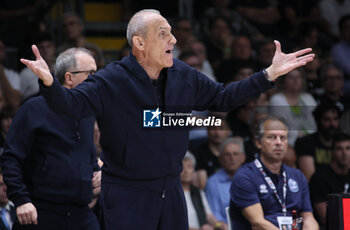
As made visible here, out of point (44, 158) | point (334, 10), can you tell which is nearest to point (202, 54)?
point (334, 10)

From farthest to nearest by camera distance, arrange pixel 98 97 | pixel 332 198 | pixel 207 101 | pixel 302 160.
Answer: pixel 302 160
pixel 332 198
pixel 207 101
pixel 98 97

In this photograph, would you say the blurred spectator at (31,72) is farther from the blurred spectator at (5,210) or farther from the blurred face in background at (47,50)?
the blurred spectator at (5,210)

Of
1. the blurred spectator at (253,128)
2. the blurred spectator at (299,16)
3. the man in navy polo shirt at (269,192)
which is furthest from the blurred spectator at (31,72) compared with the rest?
→ the blurred spectator at (299,16)

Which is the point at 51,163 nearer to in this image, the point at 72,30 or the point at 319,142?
the point at 72,30

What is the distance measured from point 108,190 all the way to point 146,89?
545 mm

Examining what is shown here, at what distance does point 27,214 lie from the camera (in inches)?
146

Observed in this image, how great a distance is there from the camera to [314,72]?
302 inches

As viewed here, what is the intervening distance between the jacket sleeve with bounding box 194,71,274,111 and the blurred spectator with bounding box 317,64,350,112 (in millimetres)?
3960

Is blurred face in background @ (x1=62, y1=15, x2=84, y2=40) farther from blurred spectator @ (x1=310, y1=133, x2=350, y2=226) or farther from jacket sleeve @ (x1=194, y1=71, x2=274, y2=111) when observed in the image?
jacket sleeve @ (x1=194, y1=71, x2=274, y2=111)

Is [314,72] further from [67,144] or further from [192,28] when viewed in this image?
[67,144]

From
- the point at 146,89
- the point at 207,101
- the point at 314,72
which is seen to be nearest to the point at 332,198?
the point at 207,101

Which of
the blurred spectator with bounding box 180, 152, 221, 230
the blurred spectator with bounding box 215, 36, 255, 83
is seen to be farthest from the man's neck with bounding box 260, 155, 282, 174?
the blurred spectator with bounding box 215, 36, 255, 83

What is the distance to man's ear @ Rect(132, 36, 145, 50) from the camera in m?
3.34

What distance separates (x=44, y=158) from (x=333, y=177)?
319 cm
